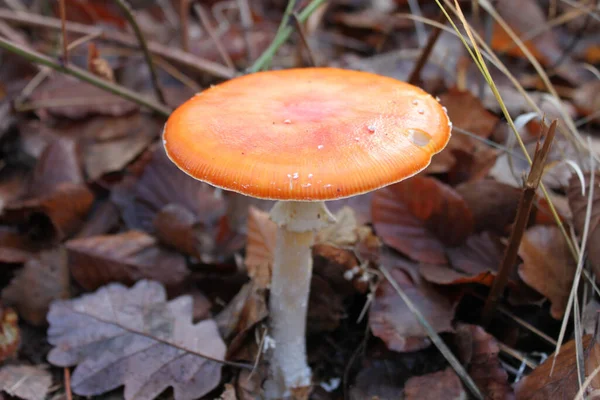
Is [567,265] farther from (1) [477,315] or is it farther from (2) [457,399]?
(2) [457,399]

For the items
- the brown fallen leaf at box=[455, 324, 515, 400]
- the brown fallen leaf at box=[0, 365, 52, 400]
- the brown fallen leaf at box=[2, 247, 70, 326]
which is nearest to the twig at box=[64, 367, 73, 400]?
the brown fallen leaf at box=[0, 365, 52, 400]

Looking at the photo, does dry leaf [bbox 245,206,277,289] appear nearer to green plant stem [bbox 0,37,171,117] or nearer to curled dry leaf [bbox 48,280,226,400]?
curled dry leaf [bbox 48,280,226,400]

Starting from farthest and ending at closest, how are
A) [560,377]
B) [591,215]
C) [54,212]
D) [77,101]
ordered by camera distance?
[77,101]
[54,212]
[591,215]
[560,377]

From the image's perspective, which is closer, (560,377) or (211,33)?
(560,377)

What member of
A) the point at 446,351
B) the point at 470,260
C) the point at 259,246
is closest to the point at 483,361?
the point at 446,351

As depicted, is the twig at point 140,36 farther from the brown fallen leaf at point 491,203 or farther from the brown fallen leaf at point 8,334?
the brown fallen leaf at point 491,203

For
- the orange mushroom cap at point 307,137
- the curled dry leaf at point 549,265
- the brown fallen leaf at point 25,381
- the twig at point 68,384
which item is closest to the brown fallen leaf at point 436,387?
the curled dry leaf at point 549,265

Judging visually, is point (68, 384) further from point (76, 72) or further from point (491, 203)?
point (491, 203)
